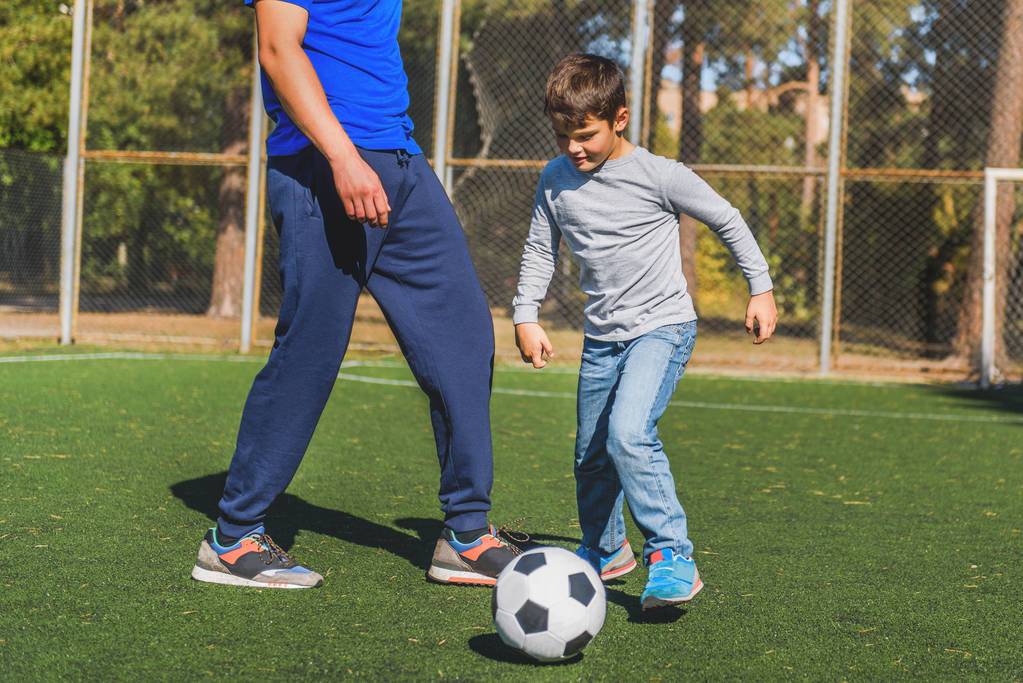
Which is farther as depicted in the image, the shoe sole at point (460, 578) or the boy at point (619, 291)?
the shoe sole at point (460, 578)

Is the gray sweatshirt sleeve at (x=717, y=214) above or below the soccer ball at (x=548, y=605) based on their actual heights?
above

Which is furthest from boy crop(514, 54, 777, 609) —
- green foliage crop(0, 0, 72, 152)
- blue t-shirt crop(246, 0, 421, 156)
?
green foliage crop(0, 0, 72, 152)

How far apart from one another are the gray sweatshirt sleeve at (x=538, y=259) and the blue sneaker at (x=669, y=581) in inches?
32.2

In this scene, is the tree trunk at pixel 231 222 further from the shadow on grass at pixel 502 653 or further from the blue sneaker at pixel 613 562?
the shadow on grass at pixel 502 653

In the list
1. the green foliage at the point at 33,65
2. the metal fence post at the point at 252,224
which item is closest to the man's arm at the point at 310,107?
the metal fence post at the point at 252,224

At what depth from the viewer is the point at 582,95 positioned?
3049mm

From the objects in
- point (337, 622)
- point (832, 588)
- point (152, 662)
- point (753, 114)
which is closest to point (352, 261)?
point (337, 622)

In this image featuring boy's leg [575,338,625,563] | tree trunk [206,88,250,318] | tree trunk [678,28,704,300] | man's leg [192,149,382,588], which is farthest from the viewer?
tree trunk [678,28,704,300]

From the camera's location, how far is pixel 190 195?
696 inches

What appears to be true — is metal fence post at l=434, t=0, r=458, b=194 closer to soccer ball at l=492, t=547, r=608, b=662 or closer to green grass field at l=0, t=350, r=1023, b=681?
green grass field at l=0, t=350, r=1023, b=681

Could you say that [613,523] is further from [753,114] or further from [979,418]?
[753,114]

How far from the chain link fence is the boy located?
7409 mm

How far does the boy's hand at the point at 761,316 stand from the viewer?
306 centimetres

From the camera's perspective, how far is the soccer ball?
2.56m
